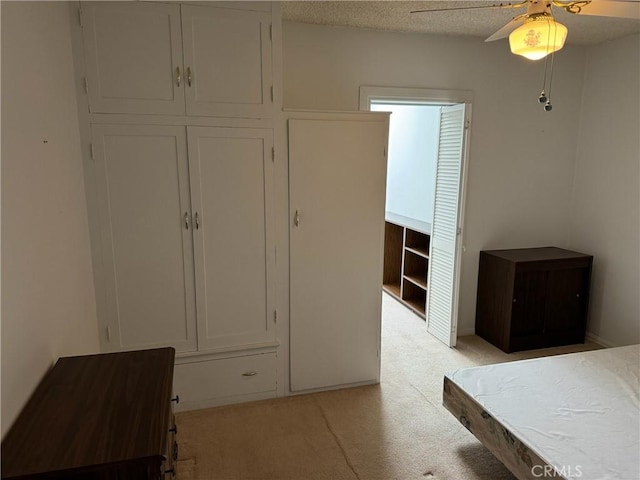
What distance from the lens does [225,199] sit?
8.33ft

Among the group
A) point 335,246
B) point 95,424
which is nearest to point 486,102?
point 335,246

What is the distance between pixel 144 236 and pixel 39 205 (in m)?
0.87

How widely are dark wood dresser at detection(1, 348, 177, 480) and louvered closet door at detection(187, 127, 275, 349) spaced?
2.97ft

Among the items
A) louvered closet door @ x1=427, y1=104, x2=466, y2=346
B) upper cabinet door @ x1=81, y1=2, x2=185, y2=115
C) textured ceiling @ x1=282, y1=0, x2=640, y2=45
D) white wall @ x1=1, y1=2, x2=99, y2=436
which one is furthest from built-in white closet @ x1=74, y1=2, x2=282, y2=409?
louvered closet door @ x1=427, y1=104, x2=466, y2=346

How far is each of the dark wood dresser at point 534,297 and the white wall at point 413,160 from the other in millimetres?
1066

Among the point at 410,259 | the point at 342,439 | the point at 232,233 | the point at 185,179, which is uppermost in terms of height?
the point at 185,179

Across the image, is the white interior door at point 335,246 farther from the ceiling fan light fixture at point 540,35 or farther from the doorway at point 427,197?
the ceiling fan light fixture at point 540,35

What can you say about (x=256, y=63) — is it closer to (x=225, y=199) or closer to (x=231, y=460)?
(x=225, y=199)

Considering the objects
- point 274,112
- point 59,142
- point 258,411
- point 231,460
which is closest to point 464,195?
point 274,112

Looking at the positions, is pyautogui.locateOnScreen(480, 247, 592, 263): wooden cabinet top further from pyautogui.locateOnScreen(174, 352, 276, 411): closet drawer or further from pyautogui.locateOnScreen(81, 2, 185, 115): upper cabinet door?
pyautogui.locateOnScreen(81, 2, 185, 115): upper cabinet door

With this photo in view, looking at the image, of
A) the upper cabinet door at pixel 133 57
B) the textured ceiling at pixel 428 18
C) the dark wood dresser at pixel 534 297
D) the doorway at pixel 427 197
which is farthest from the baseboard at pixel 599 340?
the upper cabinet door at pixel 133 57

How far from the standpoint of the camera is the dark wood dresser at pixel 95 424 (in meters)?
1.17

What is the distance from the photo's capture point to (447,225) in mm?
3697

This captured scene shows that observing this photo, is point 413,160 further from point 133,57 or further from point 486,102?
point 133,57
